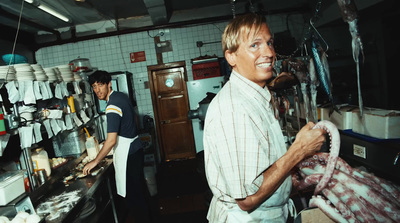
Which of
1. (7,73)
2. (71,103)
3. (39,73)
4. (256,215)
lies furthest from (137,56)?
(256,215)

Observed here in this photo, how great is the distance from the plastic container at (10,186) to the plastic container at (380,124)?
2.84m

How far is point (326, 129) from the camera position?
1120 mm

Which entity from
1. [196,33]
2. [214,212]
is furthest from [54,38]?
[214,212]

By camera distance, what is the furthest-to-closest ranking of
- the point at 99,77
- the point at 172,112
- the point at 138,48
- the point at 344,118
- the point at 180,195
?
the point at 172,112 → the point at 138,48 → the point at 180,195 → the point at 99,77 → the point at 344,118

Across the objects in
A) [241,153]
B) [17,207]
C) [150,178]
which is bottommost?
[150,178]

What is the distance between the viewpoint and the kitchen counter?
2.34m

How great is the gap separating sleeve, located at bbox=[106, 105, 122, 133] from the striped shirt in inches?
80.3

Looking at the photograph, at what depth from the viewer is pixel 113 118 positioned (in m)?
2.94

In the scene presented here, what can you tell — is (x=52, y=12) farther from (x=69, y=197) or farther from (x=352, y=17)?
(x=352, y=17)

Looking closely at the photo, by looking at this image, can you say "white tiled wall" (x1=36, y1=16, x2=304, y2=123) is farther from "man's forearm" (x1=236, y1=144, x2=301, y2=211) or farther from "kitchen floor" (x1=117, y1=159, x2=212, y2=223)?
"man's forearm" (x1=236, y1=144, x2=301, y2=211)

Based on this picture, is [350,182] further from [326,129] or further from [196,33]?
[196,33]

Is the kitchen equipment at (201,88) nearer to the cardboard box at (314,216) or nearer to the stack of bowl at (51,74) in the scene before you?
the stack of bowl at (51,74)

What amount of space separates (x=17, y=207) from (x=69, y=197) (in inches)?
22.8

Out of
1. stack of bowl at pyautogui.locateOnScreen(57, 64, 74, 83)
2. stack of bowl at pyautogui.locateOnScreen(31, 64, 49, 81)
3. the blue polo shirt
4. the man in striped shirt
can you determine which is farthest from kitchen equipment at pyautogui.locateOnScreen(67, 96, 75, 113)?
the man in striped shirt
